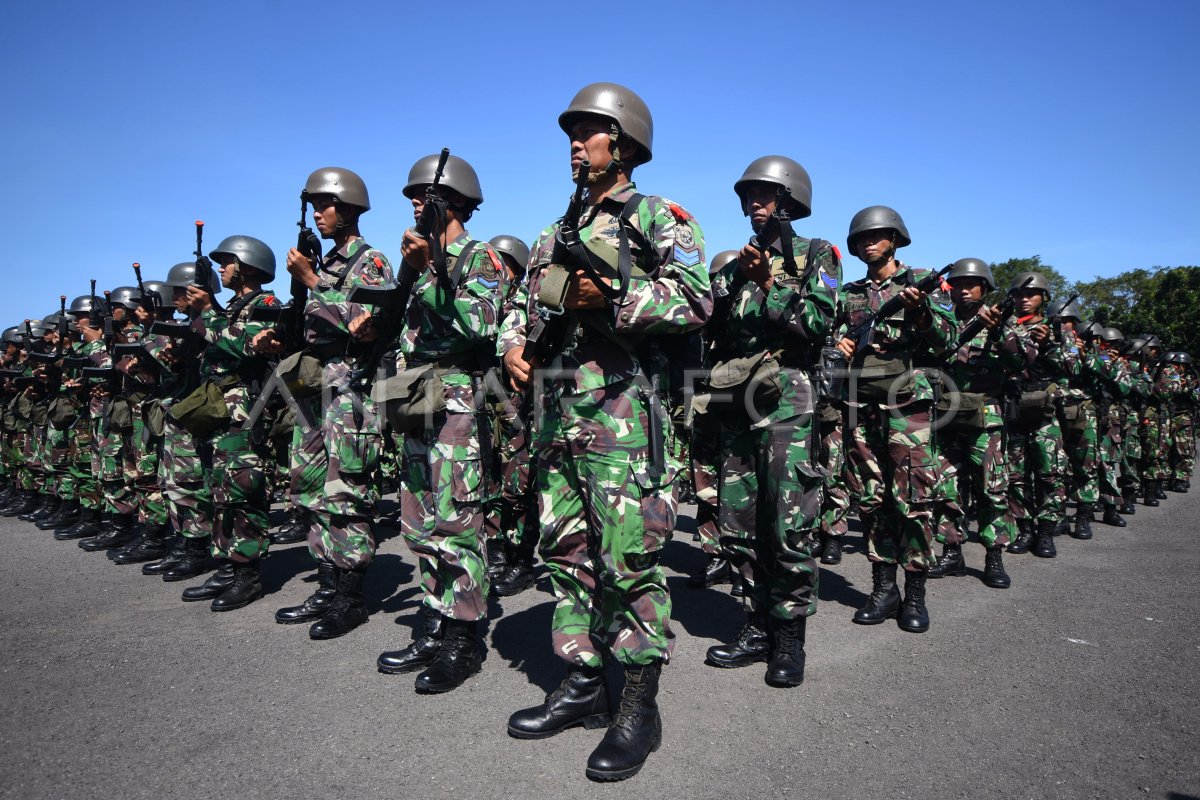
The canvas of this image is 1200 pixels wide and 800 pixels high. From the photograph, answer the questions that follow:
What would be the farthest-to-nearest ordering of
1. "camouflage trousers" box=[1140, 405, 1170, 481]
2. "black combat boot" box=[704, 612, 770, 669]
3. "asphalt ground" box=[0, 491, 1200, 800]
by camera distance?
"camouflage trousers" box=[1140, 405, 1170, 481]
"black combat boot" box=[704, 612, 770, 669]
"asphalt ground" box=[0, 491, 1200, 800]

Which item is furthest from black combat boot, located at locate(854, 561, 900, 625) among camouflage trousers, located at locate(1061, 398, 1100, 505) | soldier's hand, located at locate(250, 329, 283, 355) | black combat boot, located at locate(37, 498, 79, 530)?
black combat boot, located at locate(37, 498, 79, 530)

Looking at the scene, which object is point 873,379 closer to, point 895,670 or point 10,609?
point 895,670

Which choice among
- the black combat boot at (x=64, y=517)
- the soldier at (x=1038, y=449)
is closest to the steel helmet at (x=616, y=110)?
the soldier at (x=1038, y=449)

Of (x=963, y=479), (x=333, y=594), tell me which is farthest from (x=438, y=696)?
(x=963, y=479)

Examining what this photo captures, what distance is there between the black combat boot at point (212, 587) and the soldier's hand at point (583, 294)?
3.98m

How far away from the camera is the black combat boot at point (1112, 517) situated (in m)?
9.27

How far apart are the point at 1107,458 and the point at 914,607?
6.80 m

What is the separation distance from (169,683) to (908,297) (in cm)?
482

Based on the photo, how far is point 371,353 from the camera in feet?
15.2

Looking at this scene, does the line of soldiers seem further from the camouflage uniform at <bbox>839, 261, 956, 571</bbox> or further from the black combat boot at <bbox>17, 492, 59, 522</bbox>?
the black combat boot at <bbox>17, 492, 59, 522</bbox>

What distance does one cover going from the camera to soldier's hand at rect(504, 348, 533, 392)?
306cm

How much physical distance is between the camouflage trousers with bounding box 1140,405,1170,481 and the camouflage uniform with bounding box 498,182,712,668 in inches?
477

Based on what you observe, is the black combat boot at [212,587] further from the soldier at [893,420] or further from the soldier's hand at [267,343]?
the soldier at [893,420]

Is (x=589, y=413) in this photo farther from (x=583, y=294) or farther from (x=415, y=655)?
(x=415, y=655)
